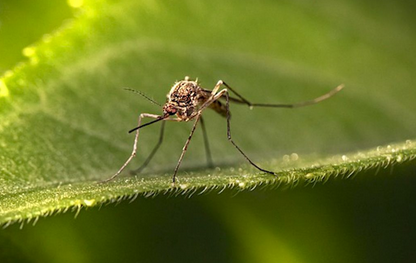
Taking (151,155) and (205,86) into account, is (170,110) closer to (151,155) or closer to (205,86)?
(151,155)

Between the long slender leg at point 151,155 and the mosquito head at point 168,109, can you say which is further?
the mosquito head at point 168,109

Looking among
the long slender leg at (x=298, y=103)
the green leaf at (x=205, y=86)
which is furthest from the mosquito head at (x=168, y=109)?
the long slender leg at (x=298, y=103)

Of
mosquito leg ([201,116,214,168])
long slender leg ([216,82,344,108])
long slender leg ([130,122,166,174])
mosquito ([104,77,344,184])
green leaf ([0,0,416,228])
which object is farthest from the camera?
long slender leg ([216,82,344,108])

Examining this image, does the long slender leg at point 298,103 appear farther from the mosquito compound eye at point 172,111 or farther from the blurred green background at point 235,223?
the mosquito compound eye at point 172,111

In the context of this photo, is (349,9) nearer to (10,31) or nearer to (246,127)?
(246,127)

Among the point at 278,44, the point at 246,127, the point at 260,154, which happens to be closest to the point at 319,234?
the point at 260,154

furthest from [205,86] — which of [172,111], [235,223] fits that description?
[235,223]

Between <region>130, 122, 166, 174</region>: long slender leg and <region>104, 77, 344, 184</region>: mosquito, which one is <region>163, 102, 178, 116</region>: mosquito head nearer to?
<region>104, 77, 344, 184</region>: mosquito

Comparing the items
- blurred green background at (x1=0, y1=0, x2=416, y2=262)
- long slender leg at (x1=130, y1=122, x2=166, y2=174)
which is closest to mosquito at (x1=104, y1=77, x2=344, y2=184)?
long slender leg at (x1=130, y1=122, x2=166, y2=174)

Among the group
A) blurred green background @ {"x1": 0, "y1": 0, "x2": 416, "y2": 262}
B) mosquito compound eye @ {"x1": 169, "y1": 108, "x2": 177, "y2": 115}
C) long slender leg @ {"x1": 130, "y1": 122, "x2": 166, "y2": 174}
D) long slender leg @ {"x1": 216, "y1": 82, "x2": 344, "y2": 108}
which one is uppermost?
long slender leg @ {"x1": 216, "y1": 82, "x2": 344, "y2": 108}
